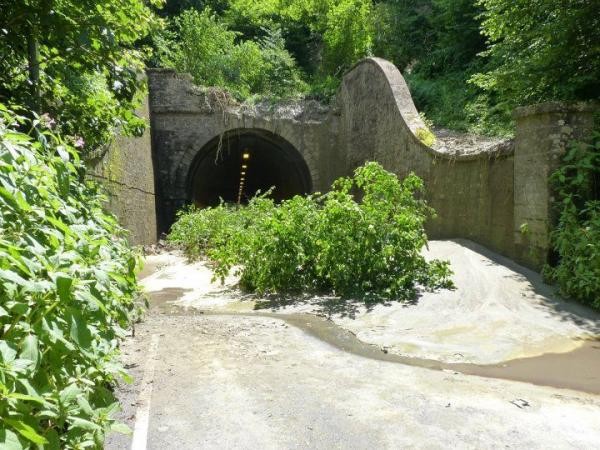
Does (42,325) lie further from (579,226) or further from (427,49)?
(427,49)

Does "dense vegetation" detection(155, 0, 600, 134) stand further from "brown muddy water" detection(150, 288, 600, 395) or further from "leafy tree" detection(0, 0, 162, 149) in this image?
"leafy tree" detection(0, 0, 162, 149)

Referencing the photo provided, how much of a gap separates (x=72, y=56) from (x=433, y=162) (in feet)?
21.0

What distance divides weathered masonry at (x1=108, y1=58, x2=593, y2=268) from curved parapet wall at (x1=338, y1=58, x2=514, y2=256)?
2 centimetres

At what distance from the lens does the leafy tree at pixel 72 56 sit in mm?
4180

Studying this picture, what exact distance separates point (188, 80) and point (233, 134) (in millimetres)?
2201

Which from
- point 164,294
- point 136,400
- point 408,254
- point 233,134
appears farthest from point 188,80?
point 136,400

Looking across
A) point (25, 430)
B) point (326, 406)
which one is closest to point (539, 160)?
point (326, 406)

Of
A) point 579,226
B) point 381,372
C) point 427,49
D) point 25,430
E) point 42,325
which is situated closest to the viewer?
point 25,430

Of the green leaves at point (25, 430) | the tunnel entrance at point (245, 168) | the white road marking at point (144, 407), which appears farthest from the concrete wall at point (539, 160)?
the tunnel entrance at point (245, 168)

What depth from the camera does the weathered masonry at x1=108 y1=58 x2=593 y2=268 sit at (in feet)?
20.7

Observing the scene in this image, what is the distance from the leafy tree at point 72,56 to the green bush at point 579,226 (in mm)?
4820

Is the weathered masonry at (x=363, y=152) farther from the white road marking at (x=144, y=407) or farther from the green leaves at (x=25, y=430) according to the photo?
the green leaves at (x=25, y=430)

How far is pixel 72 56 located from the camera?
14.6ft

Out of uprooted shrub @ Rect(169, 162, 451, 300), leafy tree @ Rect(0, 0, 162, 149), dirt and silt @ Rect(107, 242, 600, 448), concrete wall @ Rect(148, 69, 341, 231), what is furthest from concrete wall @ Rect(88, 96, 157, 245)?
dirt and silt @ Rect(107, 242, 600, 448)
